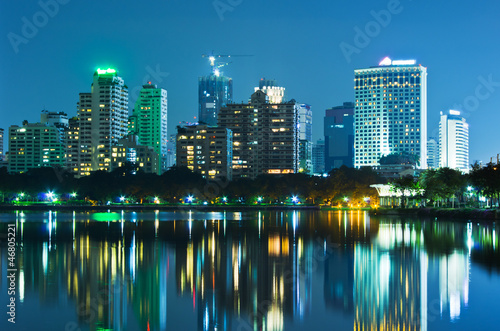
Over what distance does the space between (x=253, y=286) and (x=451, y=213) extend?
65.8 meters

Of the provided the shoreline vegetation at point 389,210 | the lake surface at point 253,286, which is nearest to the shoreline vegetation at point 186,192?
the shoreline vegetation at point 389,210

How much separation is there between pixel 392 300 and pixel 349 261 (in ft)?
37.3

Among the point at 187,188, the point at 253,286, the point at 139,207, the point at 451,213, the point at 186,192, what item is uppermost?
the point at 187,188

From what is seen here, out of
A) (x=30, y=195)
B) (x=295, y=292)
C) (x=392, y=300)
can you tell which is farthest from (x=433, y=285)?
(x=30, y=195)

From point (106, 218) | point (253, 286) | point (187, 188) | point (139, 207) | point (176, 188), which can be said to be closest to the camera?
point (253, 286)

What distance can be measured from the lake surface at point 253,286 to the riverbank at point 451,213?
35604 millimetres

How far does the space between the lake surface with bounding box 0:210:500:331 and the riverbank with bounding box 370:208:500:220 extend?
117ft

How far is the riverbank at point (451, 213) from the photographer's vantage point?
79.2 m

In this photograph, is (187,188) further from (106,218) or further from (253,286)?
(253,286)

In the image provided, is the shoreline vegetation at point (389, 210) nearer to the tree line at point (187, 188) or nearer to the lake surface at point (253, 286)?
the tree line at point (187, 188)

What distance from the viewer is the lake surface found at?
2098 centimetres

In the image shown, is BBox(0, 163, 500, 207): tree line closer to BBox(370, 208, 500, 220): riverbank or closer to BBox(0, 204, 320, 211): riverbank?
BBox(0, 204, 320, 211): riverbank

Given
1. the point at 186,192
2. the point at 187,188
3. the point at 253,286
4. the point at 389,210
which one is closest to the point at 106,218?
the point at 389,210

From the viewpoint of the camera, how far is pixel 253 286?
26828 millimetres
